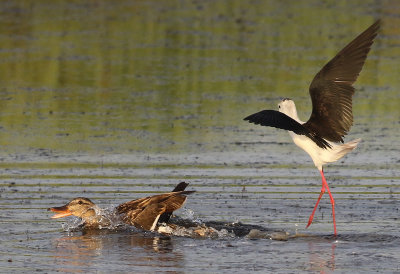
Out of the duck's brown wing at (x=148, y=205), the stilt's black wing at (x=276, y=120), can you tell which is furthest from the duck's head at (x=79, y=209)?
the stilt's black wing at (x=276, y=120)

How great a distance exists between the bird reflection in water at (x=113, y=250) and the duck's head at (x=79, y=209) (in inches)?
9.0

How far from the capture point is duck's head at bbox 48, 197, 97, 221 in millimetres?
13469

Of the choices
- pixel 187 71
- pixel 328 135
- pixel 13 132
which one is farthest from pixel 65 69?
pixel 328 135

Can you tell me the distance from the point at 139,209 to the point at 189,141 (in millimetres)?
4632

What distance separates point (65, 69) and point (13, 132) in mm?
6547

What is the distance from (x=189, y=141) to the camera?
58.2 ft

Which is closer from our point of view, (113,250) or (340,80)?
(113,250)

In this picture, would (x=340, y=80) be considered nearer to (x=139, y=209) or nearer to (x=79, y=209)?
(x=139, y=209)

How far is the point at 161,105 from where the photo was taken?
20.7 meters

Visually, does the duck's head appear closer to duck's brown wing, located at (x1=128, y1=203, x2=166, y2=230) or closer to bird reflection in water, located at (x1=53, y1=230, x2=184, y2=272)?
bird reflection in water, located at (x1=53, y1=230, x2=184, y2=272)

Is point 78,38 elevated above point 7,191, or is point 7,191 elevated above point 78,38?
point 78,38

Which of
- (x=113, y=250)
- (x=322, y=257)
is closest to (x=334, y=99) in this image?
(x=322, y=257)

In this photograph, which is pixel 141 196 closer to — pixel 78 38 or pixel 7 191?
pixel 7 191

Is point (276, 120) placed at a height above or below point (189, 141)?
above
